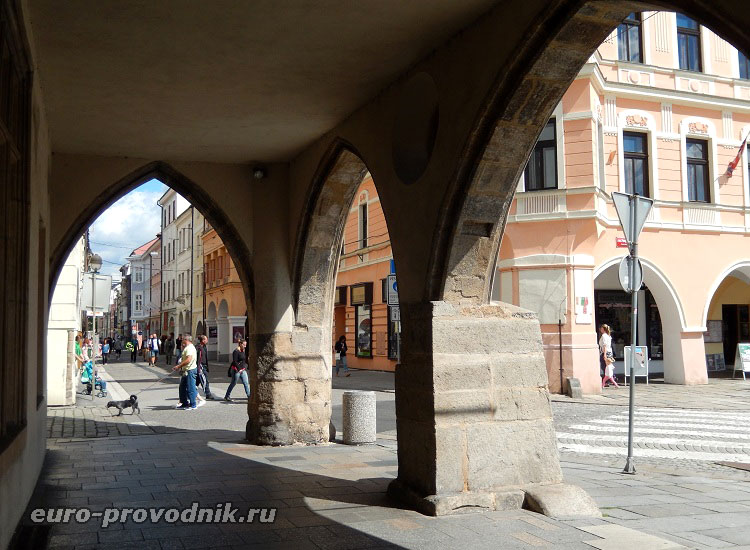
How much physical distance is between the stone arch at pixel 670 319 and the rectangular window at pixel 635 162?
72.1 inches

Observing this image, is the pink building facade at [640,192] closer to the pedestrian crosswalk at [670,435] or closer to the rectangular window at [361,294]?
the pedestrian crosswalk at [670,435]

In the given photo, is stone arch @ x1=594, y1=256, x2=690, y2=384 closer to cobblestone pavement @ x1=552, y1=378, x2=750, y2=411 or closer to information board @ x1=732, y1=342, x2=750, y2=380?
cobblestone pavement @ x1=552, y1=378, x2=750, y2=411

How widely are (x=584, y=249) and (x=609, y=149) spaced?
9.98ft

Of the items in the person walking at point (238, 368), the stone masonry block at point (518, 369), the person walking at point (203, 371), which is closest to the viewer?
the stone masonry block at point (518, 369)

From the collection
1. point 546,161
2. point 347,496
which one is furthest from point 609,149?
point 347,496

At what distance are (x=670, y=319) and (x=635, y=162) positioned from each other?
403 cm

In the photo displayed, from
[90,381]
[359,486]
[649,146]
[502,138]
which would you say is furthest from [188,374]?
[649,146]

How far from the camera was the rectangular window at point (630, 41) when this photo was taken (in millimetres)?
19391

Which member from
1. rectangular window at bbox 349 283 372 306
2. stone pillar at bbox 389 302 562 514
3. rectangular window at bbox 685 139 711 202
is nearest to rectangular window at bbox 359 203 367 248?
rectangular window at bbox 349 283 372 306

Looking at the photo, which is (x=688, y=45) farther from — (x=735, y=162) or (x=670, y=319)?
(x=670, y=319)

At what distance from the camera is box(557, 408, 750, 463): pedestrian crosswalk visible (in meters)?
9.18

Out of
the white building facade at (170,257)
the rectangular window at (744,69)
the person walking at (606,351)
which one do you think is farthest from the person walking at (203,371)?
the white building facade at (170,257)

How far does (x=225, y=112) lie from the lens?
7.74 metres

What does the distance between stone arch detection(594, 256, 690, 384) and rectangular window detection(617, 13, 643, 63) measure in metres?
5.02
